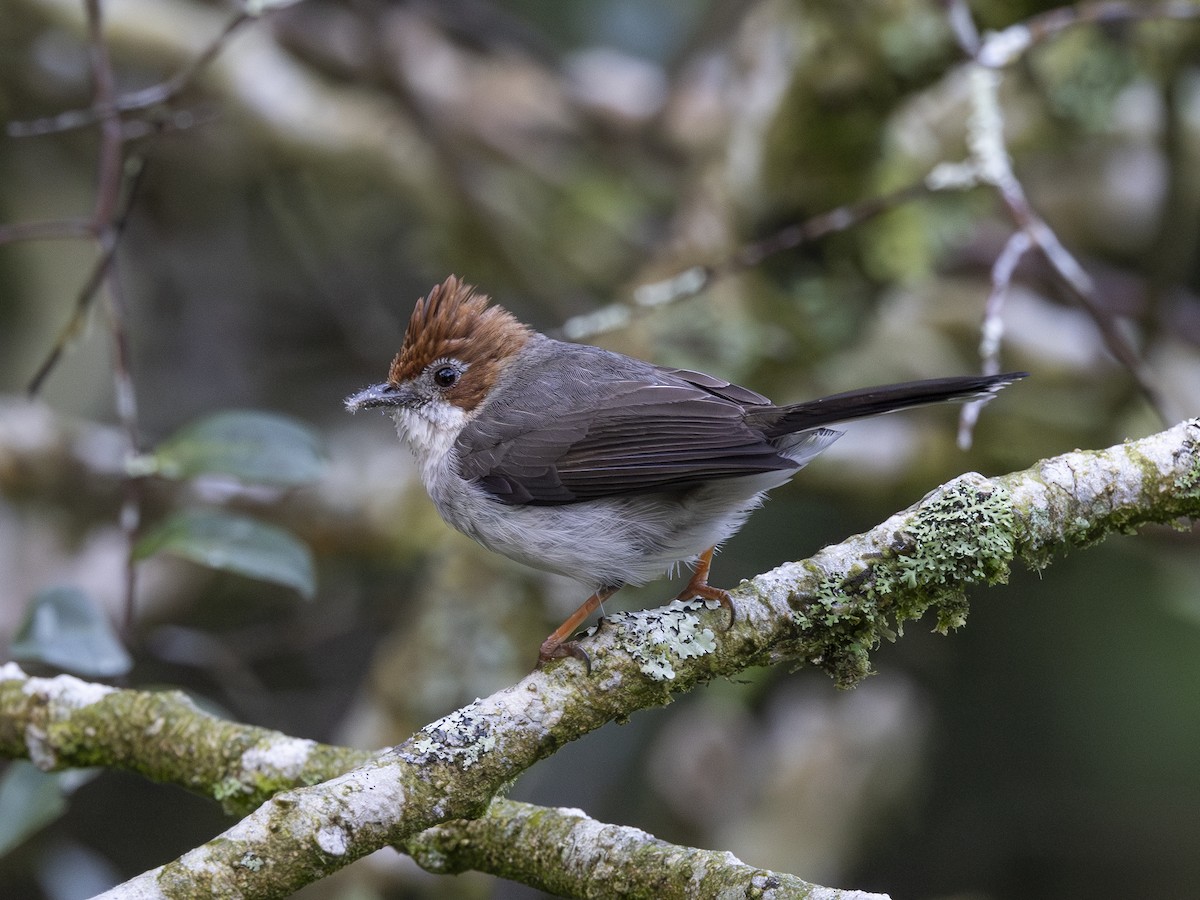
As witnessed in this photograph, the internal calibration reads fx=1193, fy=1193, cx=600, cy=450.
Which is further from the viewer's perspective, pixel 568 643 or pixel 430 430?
pixel 430 430

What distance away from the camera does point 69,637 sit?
10.5 feet

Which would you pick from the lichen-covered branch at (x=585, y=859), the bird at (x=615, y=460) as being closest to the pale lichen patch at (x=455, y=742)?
the lichen-covered branch at (x=585, y=859)

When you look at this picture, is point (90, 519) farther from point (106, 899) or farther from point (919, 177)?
point (919, 177)

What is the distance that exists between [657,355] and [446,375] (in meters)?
1.35

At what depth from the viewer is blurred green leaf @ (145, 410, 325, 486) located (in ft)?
11.8

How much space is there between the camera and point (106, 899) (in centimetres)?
215

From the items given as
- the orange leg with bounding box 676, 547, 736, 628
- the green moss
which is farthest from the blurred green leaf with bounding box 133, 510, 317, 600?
the green moss

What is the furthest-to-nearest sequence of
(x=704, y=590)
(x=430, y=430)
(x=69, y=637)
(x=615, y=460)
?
(x=430, y=430) < (x=615, y=460) < (x=69, y=637) < (x=704, y=590)

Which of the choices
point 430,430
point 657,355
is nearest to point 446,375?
point 430,430

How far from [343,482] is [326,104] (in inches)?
83.6

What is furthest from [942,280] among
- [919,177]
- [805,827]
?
[805,827]

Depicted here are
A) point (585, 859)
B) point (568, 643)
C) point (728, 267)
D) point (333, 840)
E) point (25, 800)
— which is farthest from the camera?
point (728, 267)

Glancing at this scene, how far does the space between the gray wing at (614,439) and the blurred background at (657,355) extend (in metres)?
0.59

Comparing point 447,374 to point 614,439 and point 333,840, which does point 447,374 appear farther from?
point 333,840
